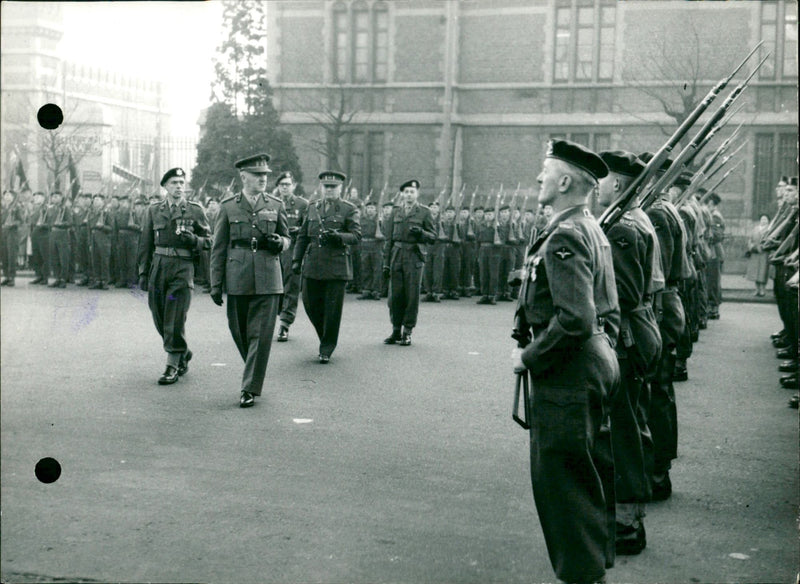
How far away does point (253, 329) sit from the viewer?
8.63m

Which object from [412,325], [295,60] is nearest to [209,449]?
[412,325]

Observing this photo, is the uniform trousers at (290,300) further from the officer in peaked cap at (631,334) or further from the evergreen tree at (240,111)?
the officer in peaked cap at (631,334)

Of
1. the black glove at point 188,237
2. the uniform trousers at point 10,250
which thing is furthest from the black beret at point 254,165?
the uniform trousers at point 10,250

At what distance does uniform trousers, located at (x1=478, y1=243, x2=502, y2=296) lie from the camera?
2008 cm

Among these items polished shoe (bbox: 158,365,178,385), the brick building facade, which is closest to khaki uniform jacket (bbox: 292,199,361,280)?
polished shoe (bbox: 158,365,178,385)

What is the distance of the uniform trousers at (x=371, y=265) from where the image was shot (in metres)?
20.0

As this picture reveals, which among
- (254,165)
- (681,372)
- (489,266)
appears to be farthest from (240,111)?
(489,266)

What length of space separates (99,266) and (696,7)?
15.9 meters

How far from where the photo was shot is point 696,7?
24.6m

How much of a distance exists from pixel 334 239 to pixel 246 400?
3275 millimetres

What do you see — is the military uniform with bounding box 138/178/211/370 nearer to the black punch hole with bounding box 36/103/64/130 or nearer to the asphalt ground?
the asphalt ground

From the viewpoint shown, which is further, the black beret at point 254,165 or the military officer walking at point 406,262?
the military officer walking at point 406,262

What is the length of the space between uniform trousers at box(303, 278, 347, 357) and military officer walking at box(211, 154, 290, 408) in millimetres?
2300

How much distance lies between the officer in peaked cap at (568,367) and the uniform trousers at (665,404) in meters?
1.91
